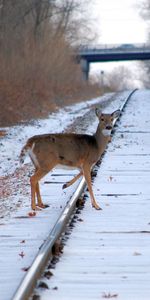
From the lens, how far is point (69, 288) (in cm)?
573

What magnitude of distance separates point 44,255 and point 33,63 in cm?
2754

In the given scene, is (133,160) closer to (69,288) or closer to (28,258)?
(28,258)

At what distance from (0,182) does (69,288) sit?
19.8 ft

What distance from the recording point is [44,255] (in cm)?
626

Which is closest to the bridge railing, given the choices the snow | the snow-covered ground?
the snow-covered ground

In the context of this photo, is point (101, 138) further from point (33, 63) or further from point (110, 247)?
point (33, 63)

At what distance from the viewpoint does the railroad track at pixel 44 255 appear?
17.6ft

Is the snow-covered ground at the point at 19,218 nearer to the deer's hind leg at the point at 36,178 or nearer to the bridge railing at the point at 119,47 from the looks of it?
the deer's hind leg at the point at 36,178

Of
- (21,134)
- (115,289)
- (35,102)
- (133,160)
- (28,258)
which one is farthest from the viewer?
(35,102)

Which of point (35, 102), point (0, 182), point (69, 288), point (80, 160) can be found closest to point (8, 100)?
point (35, 102)

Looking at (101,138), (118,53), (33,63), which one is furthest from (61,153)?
(118,53)

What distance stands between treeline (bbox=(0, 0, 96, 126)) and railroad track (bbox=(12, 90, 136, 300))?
1441 cm

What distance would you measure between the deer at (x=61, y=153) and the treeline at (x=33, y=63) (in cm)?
1330

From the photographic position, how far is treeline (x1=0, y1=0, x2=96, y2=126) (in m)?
26.3
